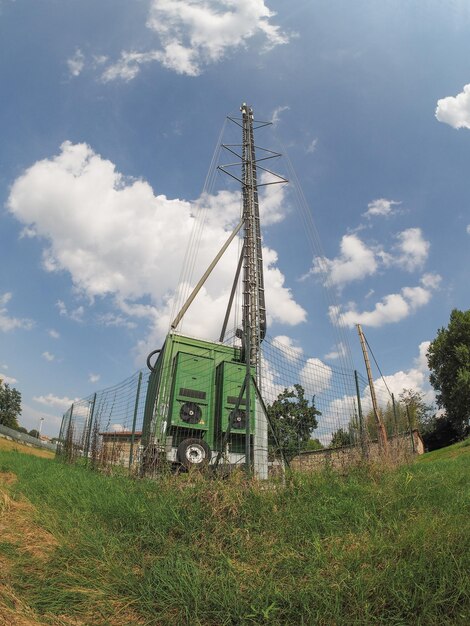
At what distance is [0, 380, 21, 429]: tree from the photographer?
64.2 metres

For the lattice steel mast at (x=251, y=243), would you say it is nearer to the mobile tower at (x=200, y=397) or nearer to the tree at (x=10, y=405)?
the mobile tower at (x=200, y=397)

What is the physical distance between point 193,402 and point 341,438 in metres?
3.55

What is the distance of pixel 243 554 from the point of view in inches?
124

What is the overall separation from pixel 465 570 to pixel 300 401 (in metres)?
4.24

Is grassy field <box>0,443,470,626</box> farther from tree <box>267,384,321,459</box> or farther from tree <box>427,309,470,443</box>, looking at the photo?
tree <box>427,309,470,443</box>

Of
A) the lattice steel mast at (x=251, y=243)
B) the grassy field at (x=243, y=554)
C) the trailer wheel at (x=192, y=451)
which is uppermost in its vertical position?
the lattice steel mast at (x=251, y=243)

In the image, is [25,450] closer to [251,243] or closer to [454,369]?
[251,243]

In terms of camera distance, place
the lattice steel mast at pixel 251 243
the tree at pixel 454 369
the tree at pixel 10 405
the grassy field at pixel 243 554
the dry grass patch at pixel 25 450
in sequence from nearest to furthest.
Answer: the grassy field at pixel 243 554, the lattice steel mast at pixel 251 243, the dry grass patch at pixel 25 450, the tree at pixel 454 369, the tree at pixel 10 405

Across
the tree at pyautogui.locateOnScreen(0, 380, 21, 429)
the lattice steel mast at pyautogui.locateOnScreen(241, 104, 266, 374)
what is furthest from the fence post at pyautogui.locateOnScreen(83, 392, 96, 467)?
the tree at pyautogui.locateOnScreen(0, 380, 21, 429)

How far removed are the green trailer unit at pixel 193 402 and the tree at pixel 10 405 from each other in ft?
215

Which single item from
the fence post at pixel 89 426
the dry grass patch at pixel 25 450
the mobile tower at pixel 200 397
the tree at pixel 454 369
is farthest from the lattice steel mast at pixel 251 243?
the tree at pixel 454 369

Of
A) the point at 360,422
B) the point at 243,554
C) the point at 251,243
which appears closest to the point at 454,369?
the point at 251,243

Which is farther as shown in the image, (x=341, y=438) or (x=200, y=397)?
(x=200, y=397)

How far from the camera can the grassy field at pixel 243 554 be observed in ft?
8.14
